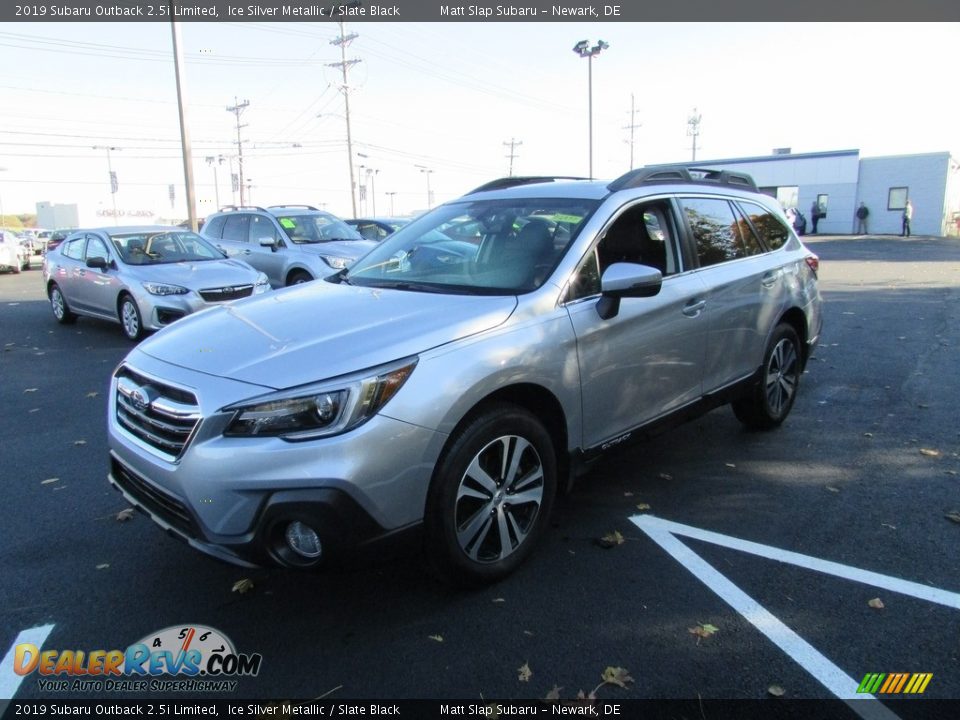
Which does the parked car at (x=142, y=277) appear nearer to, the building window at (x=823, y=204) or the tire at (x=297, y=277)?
the tire at (x=297, y=277)

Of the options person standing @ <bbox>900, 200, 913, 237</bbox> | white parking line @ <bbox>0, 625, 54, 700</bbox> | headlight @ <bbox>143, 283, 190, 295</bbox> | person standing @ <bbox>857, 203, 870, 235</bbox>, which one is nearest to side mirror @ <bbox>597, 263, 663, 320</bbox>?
white parking line @ <bbox>0, 625, 54, 700</bbox>

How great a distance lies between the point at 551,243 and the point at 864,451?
2.97 meters

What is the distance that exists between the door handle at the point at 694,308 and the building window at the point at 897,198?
4042 cm

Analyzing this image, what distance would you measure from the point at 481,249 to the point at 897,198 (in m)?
41.8

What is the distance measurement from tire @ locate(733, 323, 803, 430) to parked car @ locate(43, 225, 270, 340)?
6003 millimetres

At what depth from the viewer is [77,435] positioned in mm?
5535

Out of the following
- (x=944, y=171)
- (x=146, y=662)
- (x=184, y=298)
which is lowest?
(x=146, y=662)

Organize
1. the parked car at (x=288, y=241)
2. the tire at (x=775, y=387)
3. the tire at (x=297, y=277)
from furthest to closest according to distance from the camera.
Result: the tire at (x=297, y=277) → the parked car at (x=288, y=241) → the tire at (x=775, y=387)

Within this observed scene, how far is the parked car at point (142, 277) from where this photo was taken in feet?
29.8

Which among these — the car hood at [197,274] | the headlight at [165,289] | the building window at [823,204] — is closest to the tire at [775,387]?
the car hood at [197,274]

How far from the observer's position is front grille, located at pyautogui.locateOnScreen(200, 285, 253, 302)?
29.8 feet

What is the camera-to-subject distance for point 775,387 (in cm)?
527

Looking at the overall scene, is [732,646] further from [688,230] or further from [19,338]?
[19,338]

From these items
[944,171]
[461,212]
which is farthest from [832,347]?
[944,171]
